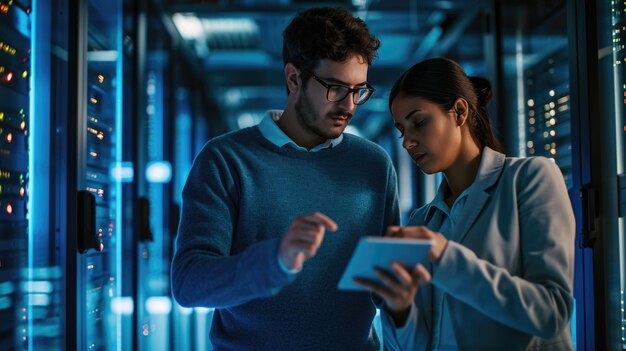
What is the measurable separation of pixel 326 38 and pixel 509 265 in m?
0.89

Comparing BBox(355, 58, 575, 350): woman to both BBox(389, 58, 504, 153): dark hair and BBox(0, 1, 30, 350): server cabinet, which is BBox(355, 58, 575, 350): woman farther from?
BBox(0, 1, 30, 350): server cabinet

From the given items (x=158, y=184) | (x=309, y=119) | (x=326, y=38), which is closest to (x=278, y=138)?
(x=309, y=119)

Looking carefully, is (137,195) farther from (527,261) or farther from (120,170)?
(527,261)

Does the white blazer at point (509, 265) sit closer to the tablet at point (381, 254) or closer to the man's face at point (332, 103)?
the tablet at point (381, 254)

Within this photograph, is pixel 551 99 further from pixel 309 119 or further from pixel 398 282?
pixel 398 282

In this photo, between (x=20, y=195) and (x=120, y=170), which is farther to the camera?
(x=120, y=170)

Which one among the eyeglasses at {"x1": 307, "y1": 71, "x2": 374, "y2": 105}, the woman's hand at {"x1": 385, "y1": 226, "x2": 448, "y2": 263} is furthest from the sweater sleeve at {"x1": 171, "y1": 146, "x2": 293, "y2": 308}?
the eyeglasses at {"x1": 307, "y1": 71, "x2": 374, "y2": 105}

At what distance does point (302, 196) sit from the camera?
6.72 feet

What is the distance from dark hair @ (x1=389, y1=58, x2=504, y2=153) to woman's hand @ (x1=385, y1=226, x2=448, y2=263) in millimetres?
526

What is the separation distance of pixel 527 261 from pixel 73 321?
1684 mm

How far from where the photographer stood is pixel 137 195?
12.3 ft

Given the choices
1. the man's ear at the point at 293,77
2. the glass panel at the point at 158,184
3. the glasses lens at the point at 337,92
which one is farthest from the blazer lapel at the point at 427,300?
the glass panel at the point at 158,184

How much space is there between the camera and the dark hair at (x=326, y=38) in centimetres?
207

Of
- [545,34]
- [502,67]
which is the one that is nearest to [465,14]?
[502,67]
